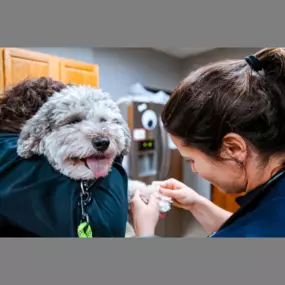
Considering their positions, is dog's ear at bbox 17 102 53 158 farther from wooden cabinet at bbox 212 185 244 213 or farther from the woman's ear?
wooden cabinet at bbox 212 185 244 213

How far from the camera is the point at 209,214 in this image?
63 centimetres

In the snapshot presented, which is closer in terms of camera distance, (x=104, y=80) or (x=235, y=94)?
(x=235, y=94)

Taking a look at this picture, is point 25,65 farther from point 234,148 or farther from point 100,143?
point 234,148

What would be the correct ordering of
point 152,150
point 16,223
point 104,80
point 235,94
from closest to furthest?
point 235,94, point 16,223, point 104,80, point 152,150

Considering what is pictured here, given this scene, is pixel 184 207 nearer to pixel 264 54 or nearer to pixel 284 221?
pixel 284 221

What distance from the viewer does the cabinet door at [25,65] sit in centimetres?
56

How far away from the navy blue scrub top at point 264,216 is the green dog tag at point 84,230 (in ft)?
0.91

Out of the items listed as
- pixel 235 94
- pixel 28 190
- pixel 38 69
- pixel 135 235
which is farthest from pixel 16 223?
pixel 235 94

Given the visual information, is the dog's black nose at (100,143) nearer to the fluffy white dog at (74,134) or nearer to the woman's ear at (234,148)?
the fluffy white dog at (74,134)

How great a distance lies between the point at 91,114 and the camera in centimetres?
47

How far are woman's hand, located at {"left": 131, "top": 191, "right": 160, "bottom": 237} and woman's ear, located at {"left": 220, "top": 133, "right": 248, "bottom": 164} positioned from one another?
0.84 ft

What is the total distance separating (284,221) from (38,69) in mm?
646

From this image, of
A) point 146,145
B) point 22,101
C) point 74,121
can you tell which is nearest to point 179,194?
point 146,145

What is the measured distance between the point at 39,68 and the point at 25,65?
3cm
